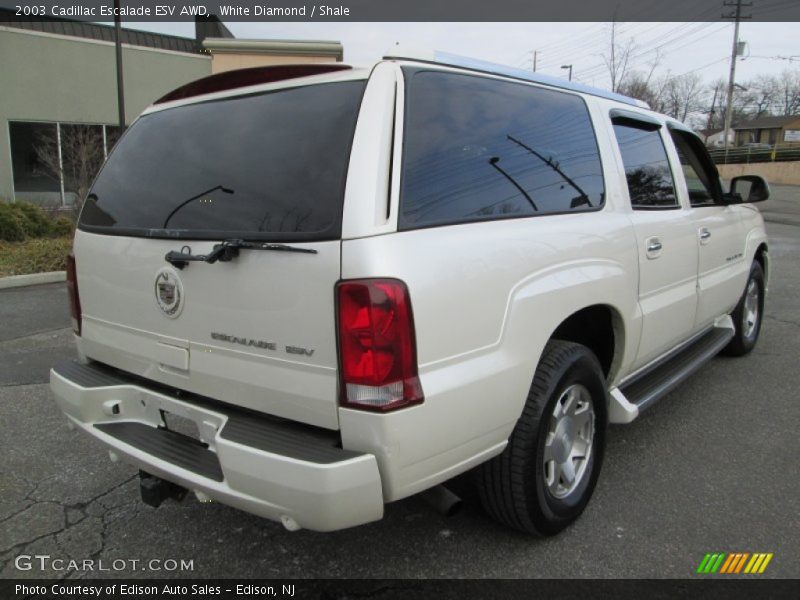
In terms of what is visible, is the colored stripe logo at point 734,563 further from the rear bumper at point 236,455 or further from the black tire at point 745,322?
the black tire at point 745,322

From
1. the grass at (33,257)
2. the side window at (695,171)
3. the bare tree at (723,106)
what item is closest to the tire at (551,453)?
the side window at (695,171)

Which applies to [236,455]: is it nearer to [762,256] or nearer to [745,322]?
[745,322]

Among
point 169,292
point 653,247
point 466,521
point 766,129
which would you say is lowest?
point 466,521

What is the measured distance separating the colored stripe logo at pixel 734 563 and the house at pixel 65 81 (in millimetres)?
14757

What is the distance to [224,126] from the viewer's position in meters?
2.41

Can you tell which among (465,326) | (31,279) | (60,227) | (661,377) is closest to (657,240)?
(661,377)

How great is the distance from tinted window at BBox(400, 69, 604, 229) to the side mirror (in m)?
2.27

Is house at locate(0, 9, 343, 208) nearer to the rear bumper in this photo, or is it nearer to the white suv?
the white suv

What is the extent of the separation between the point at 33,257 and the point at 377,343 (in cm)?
922

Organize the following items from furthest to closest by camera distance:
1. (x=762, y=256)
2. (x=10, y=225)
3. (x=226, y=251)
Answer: (x=10, y=225)
(x=762, y=256)
(x=226, y=251)

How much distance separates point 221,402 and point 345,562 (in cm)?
87

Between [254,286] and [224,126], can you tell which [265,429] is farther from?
[224,126]

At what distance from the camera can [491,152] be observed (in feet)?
7.98

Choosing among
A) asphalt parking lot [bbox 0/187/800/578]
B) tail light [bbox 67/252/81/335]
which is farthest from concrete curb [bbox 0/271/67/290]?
tail light [bbox 67/252/81/335]
